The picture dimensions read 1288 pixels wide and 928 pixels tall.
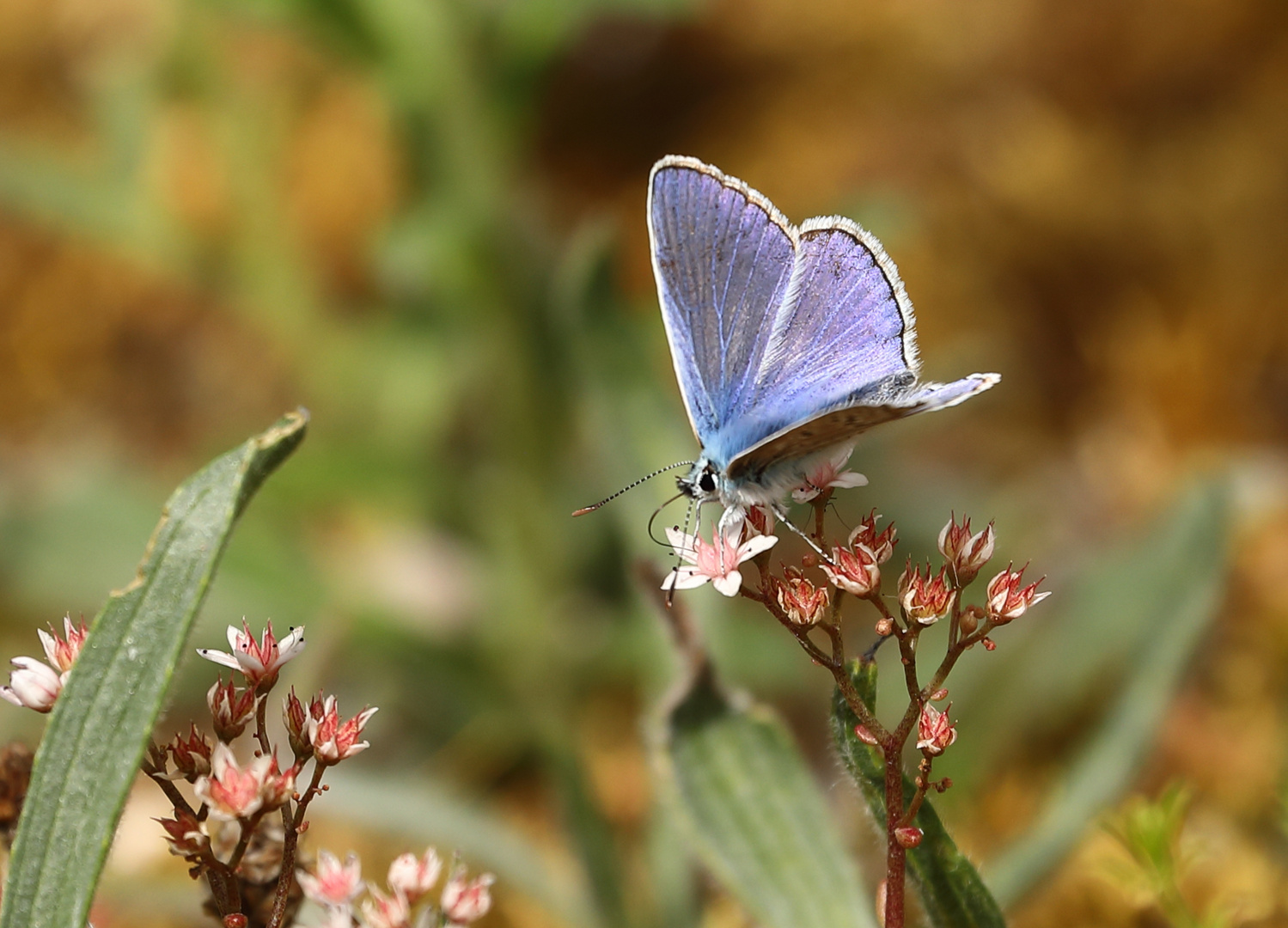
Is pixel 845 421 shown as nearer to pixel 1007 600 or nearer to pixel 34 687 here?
pixel 1007 600

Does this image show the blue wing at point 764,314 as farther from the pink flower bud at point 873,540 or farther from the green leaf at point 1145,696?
the green leaf at point 1145,696

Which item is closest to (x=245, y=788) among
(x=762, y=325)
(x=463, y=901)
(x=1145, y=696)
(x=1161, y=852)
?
(x=463, y=901)

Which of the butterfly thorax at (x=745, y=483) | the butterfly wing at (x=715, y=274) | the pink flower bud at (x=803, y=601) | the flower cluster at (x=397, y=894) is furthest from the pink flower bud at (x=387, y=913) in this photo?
the butterfly wing at (x=715, y=274)

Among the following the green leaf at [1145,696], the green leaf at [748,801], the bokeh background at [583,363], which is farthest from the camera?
the bokeh background at [583,363]

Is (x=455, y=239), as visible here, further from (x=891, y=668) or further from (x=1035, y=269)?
(x=1035, y=269)

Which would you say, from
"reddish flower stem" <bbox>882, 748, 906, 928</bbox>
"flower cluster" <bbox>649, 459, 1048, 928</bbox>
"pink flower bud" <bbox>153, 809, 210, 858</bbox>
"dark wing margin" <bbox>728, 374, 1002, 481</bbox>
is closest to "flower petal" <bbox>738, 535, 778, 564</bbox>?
"flower cluster" <bbox>649, 459, 1048, 928</bbox>

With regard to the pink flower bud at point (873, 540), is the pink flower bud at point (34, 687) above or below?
above
